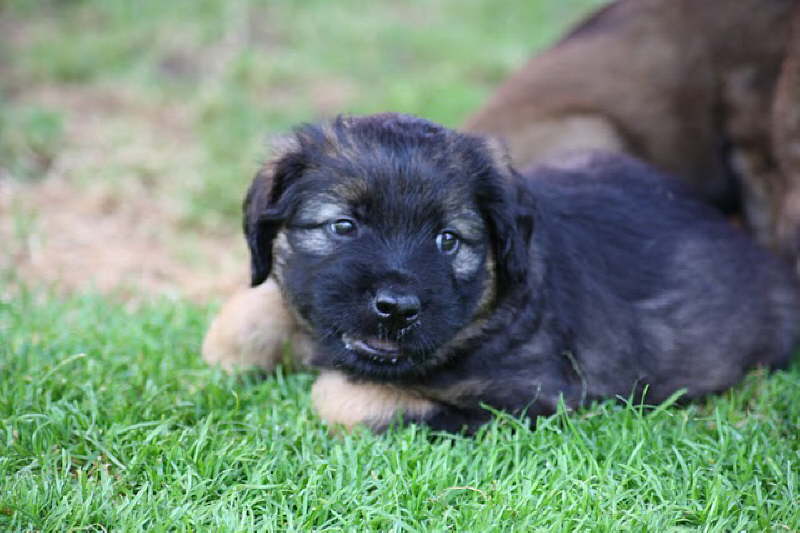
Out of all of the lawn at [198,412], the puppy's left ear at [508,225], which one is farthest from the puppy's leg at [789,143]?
the puppy's left ear at [508,225]

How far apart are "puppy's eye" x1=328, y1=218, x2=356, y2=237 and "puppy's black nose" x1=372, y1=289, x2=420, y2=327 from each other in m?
0.34

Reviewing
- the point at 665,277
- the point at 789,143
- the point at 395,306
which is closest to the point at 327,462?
the point at 395,306

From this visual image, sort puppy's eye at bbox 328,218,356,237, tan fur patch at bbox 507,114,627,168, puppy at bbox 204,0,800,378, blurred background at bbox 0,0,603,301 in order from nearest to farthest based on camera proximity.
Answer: puppy's eye at bbox 328,218,356,237 → puppy at bbox 204,0,800,378 → tan fur patch at bbox 507,114,627,168 → blurred background at bbox 0,0,603,301

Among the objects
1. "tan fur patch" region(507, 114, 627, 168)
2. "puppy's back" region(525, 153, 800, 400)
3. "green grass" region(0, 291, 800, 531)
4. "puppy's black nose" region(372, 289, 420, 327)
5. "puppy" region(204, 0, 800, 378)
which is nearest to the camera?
"green grass" region(0, 291, 800, 531)

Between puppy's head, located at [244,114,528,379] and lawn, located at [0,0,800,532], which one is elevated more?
puppy's head, located at [244,114,528,379]

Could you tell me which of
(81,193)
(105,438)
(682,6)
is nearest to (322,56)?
(81,193)

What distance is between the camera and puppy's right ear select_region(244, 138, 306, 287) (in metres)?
4.04

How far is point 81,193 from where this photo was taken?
7.18m

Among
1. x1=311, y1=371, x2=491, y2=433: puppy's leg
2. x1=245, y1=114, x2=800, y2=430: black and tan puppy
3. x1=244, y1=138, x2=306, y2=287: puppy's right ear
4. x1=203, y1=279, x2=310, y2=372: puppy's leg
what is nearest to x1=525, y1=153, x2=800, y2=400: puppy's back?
x1=245, y1=114, x2=800, y2=430: black and tan puppy

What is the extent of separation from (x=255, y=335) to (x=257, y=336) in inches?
0.4

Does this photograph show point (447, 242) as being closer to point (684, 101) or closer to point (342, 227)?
point (342, 227)

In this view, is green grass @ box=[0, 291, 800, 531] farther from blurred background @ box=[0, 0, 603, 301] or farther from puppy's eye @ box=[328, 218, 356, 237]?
blurred background @ box=[0, 0, 603, 301]

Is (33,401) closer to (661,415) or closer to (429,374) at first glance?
(429,374)

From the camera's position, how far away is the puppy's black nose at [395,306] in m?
3.59
